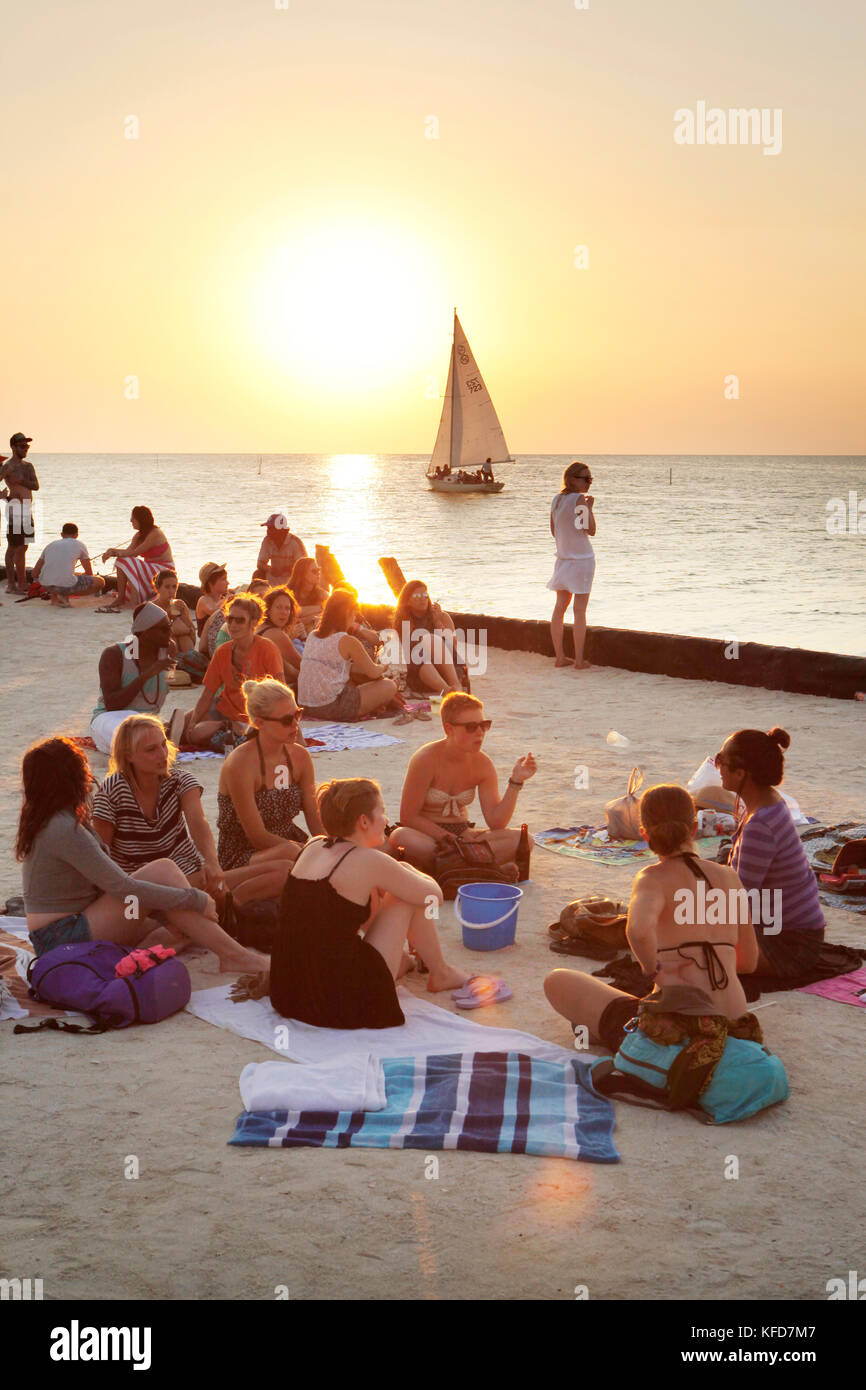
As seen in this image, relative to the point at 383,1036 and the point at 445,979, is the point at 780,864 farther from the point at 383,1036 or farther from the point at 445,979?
the point at 383,1036

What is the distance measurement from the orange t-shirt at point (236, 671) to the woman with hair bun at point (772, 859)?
4.18m

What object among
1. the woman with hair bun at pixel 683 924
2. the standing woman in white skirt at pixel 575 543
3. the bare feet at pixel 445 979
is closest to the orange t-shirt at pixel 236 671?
the bare feet at pixel 445 979

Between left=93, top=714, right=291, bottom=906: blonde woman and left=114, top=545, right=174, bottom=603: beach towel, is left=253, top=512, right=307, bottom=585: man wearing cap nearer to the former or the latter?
left=114, top=545, right=174, bottom=603: beach towel

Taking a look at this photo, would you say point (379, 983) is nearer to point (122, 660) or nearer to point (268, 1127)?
point (268, 1127)

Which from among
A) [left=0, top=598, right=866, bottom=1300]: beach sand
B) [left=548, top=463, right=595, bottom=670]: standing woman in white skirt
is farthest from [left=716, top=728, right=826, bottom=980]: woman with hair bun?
[left=548, top=463, right=595, bottom=670]: standing woman in white skirt

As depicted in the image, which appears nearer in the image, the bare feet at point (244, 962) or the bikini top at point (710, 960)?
the bikini top at point (710, 960)

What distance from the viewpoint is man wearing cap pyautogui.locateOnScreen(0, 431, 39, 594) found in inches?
649

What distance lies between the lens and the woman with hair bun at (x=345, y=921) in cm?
432

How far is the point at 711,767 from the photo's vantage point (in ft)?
23.7

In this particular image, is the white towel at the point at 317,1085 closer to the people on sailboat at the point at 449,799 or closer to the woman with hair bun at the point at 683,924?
the woman with hair bun at the point at 683,924

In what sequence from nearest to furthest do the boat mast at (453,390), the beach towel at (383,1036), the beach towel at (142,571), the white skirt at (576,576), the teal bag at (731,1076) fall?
the teal bag at (731,1076), the beach towel at (383,1036), the white skirt at (576,576), the beach towel at (142,571), the boat mast at (453,390)

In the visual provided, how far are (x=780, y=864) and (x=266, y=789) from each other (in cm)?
224
